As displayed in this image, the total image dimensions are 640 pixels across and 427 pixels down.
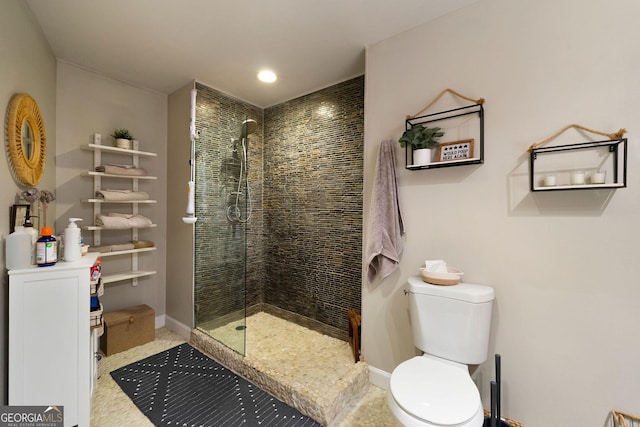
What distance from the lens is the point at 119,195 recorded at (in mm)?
2402

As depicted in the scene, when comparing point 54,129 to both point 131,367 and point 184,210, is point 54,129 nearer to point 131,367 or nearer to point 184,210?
point 184,210

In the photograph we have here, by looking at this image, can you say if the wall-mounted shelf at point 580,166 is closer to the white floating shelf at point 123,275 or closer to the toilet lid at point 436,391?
the toilet lid at point 436,391

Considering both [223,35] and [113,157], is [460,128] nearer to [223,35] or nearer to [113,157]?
[223,35]

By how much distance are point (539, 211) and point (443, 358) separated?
92cm

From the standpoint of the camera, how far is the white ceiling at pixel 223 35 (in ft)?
5.47

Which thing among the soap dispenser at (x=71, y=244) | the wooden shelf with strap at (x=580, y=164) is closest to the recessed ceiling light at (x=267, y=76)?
the soap dispenser at (x=71, y=244)

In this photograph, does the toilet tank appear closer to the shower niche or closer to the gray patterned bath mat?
the gray patterned bath mat

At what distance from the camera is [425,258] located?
70.6 inches

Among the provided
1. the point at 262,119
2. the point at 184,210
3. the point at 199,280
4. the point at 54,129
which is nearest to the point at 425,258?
the point at 199,280

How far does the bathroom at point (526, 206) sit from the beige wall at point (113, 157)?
35 centimetres

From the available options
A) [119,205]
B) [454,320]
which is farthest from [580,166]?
[119,205]

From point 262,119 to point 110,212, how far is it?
1.81m

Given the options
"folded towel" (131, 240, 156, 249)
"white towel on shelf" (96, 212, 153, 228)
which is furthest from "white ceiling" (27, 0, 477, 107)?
"folded towel" (131, 240, 156, 249)

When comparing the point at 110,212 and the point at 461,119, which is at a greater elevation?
the point at 461,119
